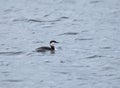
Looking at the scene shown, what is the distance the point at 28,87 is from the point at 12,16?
967cm

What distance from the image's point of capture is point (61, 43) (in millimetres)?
26734

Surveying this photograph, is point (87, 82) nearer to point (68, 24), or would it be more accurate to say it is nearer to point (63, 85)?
point (63, 85)

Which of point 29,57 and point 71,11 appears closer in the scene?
point 29,57

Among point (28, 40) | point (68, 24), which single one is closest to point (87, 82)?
point (28, 40)

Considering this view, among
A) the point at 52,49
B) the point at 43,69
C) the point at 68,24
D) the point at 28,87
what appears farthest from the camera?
the point at 68,24

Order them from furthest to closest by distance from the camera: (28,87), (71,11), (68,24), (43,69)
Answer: (71,11)
(68,24)
(43,69)
(28,87)

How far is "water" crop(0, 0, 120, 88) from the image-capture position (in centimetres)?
2258

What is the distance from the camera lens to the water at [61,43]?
22.6 meters

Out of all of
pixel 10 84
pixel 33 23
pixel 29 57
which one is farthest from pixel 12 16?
pixel 10 84

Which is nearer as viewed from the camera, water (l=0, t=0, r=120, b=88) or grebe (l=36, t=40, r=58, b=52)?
water (l=0, t=0, r=120, b=88)

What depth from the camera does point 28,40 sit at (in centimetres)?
2708

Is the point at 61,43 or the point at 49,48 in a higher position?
the point at 49,48

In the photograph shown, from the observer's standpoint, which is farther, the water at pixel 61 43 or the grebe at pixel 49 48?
the grebe at pixel 49 48

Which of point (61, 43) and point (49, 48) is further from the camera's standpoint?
point (61, 43)
